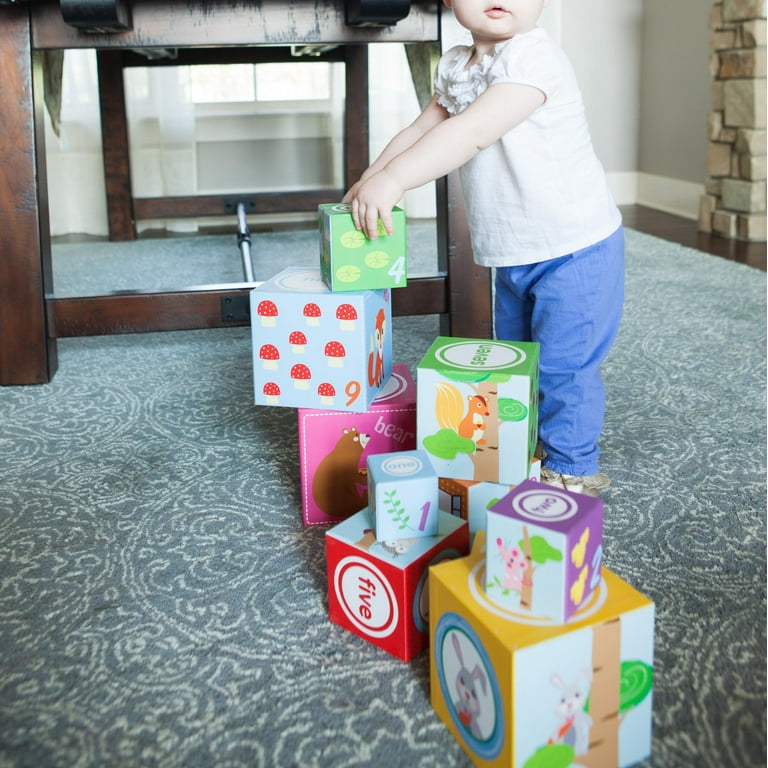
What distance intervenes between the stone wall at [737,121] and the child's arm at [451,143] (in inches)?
71.6

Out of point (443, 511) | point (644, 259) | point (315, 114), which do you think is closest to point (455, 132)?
point (443, 511)

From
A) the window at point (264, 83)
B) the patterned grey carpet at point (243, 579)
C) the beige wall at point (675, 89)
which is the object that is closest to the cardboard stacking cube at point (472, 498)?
the patterned grey carpet at point (243, 579)

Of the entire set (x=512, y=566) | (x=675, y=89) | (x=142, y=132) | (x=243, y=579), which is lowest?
(x=243, y=579)

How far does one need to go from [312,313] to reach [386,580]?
32 cm

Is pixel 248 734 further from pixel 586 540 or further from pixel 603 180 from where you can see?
pixel 603 180

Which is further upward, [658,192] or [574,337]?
[658,192]

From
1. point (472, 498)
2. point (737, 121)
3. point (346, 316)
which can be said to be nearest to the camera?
point (472, 498)

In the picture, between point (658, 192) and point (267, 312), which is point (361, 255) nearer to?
point (267, 312)

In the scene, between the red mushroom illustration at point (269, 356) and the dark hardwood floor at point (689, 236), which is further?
the dark hardwood floor at point (689, 236)

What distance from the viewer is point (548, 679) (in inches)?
20.4

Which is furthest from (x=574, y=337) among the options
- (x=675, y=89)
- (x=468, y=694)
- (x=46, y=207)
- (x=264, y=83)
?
(x=675, y=89)

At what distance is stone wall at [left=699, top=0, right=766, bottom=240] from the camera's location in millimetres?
2352

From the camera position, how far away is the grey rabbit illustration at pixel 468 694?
0.55 meters

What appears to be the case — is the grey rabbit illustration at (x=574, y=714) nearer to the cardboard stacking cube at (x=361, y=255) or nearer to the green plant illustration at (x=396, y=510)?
the green plant illustration at (x=396, y=510)
